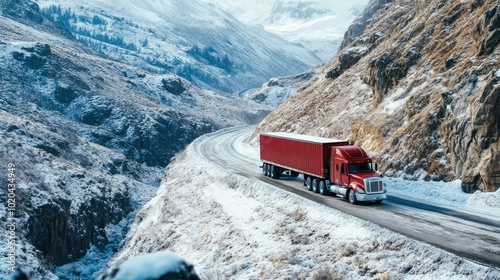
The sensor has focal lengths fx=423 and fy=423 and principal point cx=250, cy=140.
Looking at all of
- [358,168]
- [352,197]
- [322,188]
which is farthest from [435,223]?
[322,188]

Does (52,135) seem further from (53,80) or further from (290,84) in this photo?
(290,84)

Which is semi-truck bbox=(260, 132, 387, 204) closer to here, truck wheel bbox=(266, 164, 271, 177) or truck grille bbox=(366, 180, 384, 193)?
truck grille bbox=(366, 180, 384, 193)

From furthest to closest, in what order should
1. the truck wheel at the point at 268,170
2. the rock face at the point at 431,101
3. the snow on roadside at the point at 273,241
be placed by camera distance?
the truck wheel at the point at 268,170 < the rock face at the point at 431,101 < the snow on roadside at the point at 273,241

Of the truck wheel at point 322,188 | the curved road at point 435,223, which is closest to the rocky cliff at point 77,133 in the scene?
the truck wheel at point 322,188

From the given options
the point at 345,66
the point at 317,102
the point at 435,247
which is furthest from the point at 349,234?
the point at 345,66

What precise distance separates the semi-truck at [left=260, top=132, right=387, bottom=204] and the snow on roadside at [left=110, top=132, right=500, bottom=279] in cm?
274

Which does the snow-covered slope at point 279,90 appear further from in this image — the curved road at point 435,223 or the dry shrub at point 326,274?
the dry shrub at point 326,274

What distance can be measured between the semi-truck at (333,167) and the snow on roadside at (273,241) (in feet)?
8.97

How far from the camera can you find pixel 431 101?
32.2 m

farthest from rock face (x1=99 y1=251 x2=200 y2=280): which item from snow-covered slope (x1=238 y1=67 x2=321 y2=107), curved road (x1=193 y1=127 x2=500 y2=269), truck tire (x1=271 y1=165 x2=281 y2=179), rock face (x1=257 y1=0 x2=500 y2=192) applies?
snow-covered slope (x1=238 y1=67 x2=321 y2=107)

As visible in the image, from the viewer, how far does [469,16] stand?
36219 mm

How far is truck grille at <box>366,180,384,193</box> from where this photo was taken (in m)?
24.4

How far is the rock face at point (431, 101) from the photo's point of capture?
25.7 meters

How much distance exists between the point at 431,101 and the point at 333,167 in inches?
434
